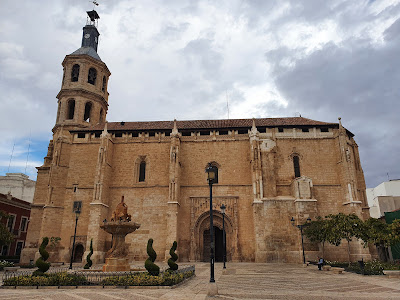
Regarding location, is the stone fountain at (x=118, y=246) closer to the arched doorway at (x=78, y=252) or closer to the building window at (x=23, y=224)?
the arched doorway at (x=78, y=252)

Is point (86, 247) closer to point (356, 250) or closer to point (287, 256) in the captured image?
point (287, 256)

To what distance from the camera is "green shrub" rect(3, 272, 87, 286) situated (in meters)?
11.1

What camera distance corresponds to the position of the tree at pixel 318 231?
19.4m

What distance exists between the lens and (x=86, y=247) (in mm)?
26156

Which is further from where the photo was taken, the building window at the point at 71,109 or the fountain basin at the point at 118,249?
the building window at the point at 71,109

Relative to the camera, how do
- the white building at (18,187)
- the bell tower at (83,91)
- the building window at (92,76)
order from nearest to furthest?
1. the bell tower at (83,91)
2. the building window at (92,76)
3. the white building at (18,187)

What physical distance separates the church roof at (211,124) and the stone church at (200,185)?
0.37ft

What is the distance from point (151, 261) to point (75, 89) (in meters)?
27.3

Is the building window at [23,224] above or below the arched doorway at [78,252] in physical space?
above

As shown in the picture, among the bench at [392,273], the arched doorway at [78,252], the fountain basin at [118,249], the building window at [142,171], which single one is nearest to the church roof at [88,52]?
the building window at [142,171]

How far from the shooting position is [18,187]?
5009cm

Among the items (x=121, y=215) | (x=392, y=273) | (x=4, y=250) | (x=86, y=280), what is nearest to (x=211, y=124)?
(x=121, y=215)

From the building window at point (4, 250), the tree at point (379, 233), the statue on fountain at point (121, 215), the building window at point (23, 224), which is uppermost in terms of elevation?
the building window at point (23, 224)

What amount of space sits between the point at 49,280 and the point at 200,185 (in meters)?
18.3
